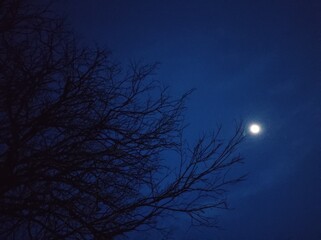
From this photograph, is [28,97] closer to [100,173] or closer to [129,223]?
[100,173]

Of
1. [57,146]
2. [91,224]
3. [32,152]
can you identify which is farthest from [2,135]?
[91,224]

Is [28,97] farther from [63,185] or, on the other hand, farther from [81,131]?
[63,185]

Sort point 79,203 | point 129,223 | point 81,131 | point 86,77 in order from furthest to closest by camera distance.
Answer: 1. point 86,77
2. point 81,131
3. point 79,203
4. point 129,223

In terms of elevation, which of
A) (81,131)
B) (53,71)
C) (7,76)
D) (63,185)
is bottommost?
(63,185)

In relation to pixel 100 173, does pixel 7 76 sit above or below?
above

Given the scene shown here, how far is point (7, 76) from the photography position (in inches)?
153

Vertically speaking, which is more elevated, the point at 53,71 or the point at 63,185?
the point at 53,71

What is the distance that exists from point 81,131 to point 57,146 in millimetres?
439

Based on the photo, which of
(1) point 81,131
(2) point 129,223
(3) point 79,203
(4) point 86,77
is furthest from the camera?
(4) point 86,77

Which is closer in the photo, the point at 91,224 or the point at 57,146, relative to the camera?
the point at 91,224

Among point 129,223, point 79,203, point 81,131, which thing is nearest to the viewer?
point 129,223

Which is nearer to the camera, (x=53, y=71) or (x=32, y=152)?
(x=32, y=152)

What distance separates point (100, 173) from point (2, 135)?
1623mm

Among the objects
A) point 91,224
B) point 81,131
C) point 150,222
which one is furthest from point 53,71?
point 150,222
